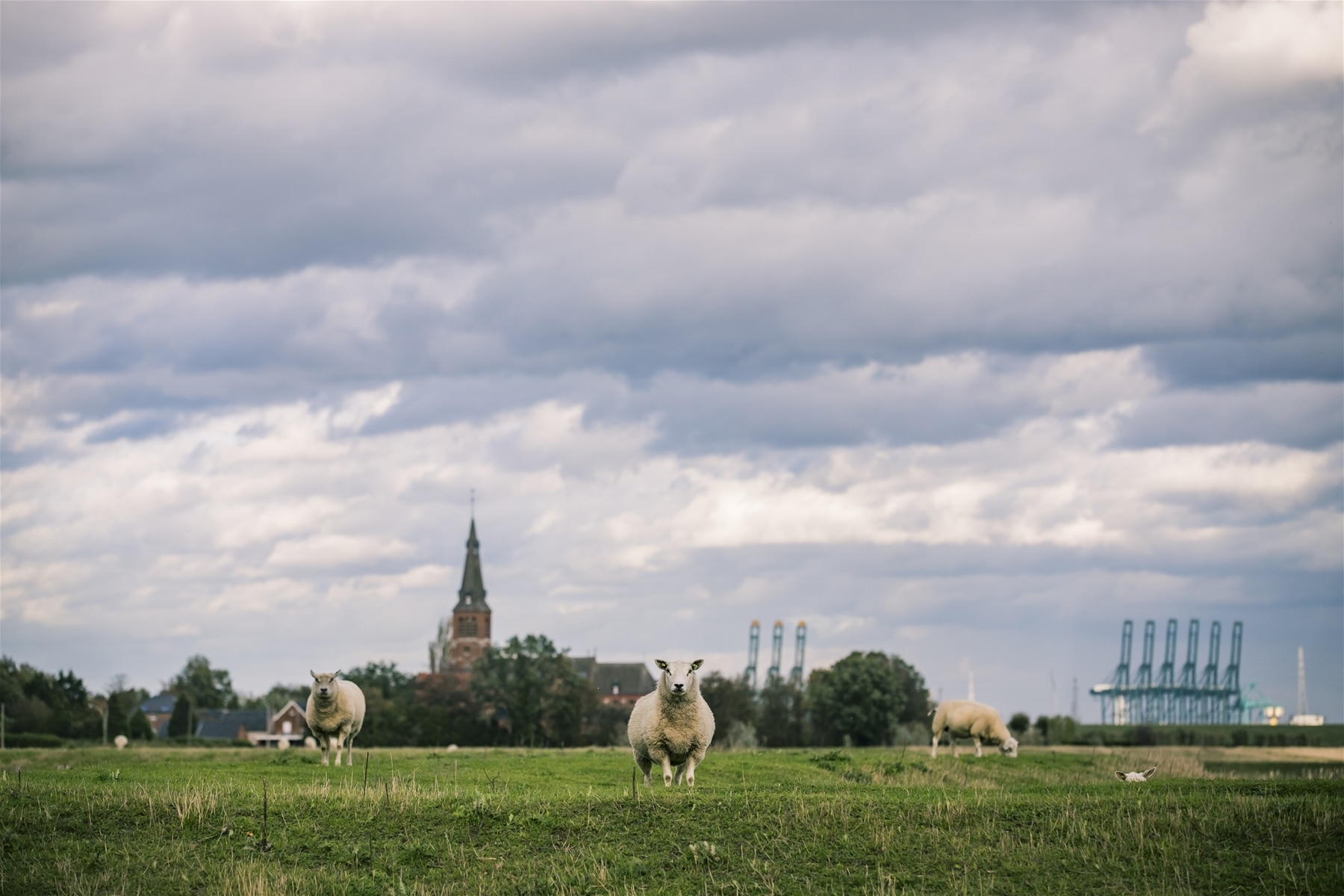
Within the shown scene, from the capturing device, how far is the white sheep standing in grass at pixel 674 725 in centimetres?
2542

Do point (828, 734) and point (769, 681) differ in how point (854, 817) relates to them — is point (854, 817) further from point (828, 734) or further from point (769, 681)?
point (769, 681)

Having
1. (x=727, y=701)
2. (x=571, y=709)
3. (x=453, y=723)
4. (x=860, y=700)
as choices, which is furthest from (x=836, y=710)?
(x=453, y=723)

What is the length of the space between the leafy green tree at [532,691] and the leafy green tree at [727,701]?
11.1 metres

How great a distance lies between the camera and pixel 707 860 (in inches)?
739

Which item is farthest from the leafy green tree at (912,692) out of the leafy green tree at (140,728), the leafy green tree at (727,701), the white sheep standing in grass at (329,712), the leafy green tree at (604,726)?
the white sheep standing in grass at (329,712)

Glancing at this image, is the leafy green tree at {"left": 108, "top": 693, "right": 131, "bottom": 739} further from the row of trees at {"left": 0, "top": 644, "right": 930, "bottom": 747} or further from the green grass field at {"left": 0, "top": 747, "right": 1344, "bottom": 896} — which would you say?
the green grass field at {"left": 0, "top": 747, "right": 1344, "bottom": 896}

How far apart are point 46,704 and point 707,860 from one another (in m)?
109

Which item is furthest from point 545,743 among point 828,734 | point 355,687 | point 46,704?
point 355,687

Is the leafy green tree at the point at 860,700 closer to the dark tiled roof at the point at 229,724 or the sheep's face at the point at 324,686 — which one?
the sheep's face at the point at 324,686

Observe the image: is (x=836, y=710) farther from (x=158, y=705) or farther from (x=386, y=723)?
(x=158, y=705)

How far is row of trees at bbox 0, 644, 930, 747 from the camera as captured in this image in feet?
326

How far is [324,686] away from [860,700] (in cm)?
7013

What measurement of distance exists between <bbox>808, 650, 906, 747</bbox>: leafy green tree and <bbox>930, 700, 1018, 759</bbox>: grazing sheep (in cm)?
5041

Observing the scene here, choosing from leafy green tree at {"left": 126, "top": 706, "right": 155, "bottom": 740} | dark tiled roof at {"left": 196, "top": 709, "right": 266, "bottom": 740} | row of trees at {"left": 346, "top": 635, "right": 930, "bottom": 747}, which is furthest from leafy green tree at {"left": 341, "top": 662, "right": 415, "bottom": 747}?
dark tiled roof at {"left": 196, "top": 709, "right": 266, "bottom": 740}
